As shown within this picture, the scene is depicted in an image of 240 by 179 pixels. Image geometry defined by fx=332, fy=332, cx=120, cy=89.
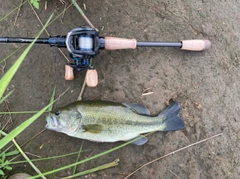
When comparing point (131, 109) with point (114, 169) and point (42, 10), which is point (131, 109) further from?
point (42, 10)

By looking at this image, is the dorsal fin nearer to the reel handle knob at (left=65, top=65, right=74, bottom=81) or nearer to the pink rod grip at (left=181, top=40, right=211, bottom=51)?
the reel handle knob at (left=65, top=65, right=74, bottom=81)

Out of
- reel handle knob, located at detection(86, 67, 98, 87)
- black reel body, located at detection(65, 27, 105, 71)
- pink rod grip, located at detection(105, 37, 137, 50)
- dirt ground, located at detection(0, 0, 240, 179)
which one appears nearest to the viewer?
black reel body, located at detection(65, 27, 105, 71)

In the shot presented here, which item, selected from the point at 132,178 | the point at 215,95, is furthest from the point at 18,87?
the point at 215,95

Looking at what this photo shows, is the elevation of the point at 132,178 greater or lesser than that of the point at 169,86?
lesser

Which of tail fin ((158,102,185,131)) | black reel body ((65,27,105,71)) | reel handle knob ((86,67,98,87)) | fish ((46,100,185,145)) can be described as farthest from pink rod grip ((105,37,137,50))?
tail fin ((158,102,185,131))

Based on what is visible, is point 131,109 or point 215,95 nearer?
point 131,109

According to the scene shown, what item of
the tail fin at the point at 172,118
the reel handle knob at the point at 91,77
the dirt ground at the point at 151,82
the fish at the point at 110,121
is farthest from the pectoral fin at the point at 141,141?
the reel handle knob at the point at 91,77

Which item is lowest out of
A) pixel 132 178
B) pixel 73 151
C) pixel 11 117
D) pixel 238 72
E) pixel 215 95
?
pixel 132 178
